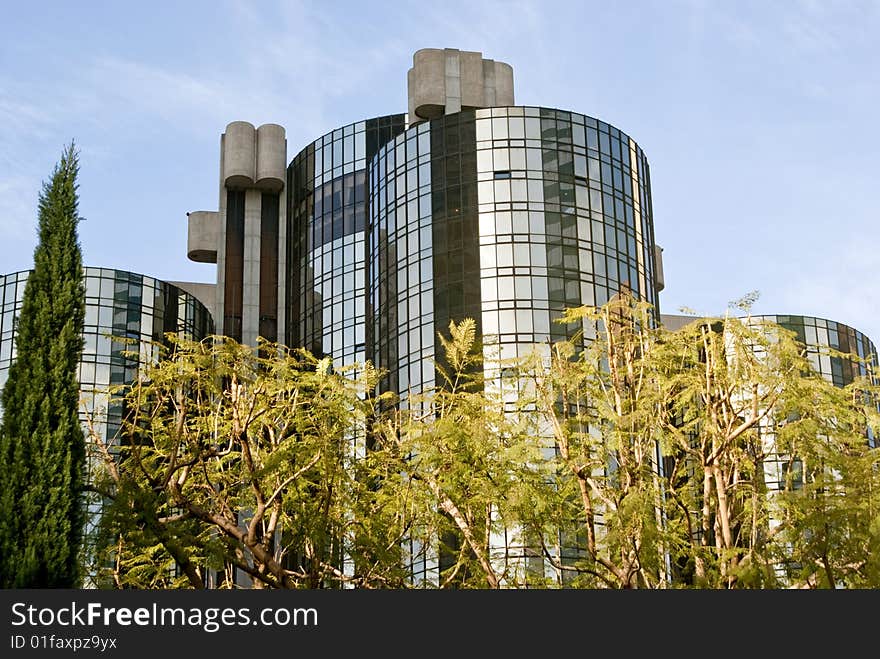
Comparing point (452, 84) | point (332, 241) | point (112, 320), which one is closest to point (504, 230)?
point (452, 84)

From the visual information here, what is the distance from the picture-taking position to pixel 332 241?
6100 cm

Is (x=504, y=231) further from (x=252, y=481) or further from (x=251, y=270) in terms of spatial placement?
(x=252, y=481)

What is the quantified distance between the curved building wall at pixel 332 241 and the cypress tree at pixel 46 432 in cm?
3674

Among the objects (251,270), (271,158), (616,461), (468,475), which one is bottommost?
(468,475)

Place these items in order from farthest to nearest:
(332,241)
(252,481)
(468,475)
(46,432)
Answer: (332,241) < (468,475) < (252,481) < (46,432)

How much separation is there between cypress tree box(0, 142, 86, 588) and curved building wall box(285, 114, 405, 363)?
121 feet

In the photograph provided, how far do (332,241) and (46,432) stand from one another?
43306mm

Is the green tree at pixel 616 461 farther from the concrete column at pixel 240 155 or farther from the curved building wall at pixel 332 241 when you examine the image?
the concrete column at pixel 240 155

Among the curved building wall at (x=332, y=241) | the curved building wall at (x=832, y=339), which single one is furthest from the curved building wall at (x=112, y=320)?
the curved building wall at (x=832, y=339)

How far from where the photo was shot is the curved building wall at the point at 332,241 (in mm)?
58656

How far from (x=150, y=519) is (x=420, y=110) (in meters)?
40.7

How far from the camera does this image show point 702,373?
22375mm

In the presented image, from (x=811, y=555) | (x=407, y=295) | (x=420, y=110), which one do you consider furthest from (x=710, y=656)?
(x=420, y=110)

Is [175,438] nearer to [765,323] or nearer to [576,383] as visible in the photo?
[576,383]
